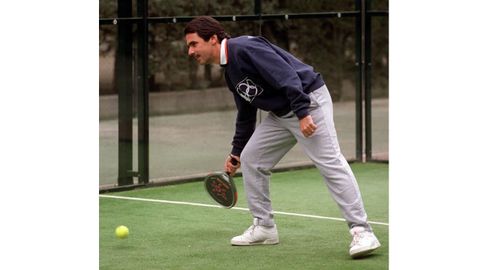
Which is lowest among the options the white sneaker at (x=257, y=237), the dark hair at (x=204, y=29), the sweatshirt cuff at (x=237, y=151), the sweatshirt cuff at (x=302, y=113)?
the white sneaker at (x=257, y=237)

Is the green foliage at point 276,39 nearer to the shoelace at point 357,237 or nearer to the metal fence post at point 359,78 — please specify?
the metal fence post at point 359,78

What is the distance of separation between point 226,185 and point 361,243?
1.14 m

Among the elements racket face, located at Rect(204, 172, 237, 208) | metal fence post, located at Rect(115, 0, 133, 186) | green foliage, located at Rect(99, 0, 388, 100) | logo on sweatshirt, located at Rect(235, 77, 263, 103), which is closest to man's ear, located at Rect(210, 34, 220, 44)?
logo on sweatshirt, located at Rect(235, 77, 263, 103)

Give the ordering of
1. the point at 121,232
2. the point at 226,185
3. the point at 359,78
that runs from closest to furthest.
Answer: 1. the point at 226,185
2. the point at 121,232
3. the point at 359,78

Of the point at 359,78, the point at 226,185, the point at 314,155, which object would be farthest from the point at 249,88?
the point at 359,78

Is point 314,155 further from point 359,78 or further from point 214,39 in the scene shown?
point 359,78

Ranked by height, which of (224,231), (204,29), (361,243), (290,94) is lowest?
(224,231)

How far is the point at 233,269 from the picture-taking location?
21.6 feet

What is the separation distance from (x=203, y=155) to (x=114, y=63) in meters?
1.50

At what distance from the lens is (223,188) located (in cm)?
749

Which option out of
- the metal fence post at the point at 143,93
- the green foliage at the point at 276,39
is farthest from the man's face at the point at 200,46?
the metal fence post at the point at 143,93

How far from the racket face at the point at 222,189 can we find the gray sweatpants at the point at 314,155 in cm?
14

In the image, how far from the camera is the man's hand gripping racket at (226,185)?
291 inches
